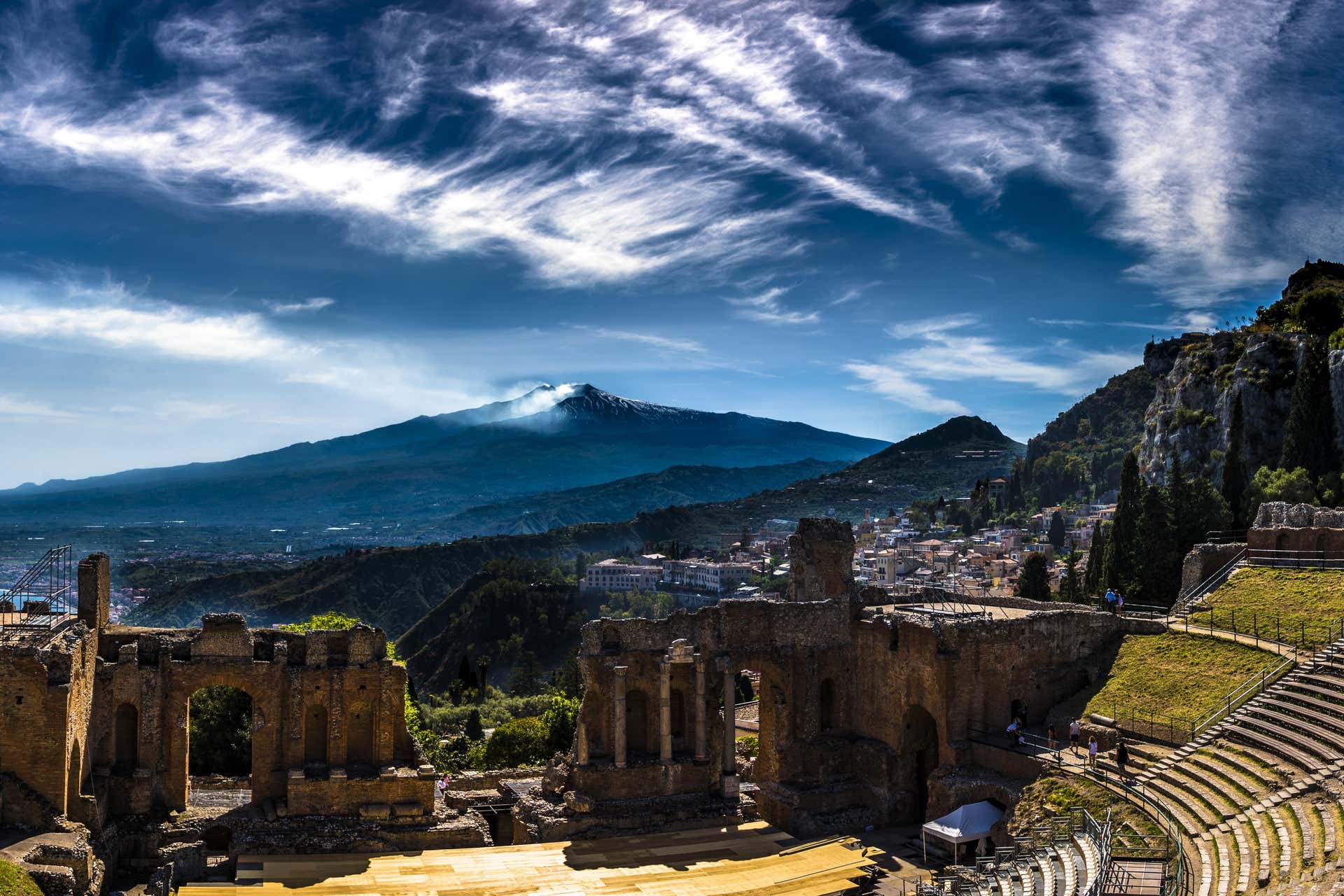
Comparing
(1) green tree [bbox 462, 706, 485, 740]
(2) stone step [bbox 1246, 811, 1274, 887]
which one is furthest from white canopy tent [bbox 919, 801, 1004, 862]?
(1) green tree [bbox 462, 706, 485, 740]

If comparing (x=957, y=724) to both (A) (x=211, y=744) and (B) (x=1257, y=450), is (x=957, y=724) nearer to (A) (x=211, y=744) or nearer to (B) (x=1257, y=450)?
(A) (x=211, y=744)

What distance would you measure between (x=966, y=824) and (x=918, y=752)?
25.1 ft

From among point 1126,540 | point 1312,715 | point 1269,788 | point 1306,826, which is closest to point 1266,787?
point 1269,788

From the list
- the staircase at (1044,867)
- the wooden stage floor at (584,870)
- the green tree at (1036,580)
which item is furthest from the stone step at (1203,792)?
the green tree at (1036,580)

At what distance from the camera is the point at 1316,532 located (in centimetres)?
4191

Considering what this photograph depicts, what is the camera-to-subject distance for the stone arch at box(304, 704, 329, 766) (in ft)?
116

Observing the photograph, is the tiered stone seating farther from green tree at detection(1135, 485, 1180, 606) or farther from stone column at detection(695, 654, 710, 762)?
green tree at detection(1135, 485, 1180, 606)

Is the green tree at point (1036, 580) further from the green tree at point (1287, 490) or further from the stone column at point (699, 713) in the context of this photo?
the stone column at point (699, 713)

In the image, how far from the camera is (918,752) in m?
39.0

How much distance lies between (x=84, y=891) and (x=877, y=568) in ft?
427

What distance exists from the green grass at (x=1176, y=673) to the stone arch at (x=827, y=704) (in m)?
8.92

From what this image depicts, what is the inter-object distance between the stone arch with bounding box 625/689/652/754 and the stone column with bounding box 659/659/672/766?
3.97 feet

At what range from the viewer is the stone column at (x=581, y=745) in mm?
36844

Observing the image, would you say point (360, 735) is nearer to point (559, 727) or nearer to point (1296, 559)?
point (559, 727)
